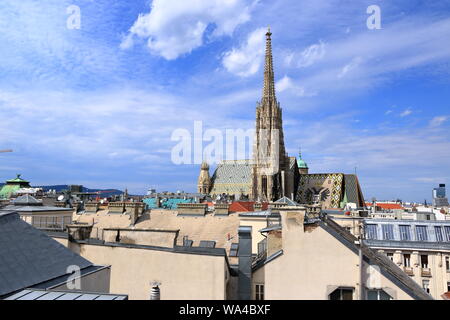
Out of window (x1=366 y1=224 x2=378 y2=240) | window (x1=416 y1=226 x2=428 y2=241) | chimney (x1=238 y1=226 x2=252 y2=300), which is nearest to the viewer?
chimney (x1=238 y1=226 x2=252 y2=300)

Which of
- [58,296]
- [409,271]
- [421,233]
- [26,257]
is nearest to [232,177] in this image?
[421,233]

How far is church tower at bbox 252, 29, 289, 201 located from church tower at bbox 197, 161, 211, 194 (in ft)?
97.8

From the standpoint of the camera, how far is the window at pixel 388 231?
33062mm

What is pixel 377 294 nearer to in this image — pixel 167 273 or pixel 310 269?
pixel 310 269

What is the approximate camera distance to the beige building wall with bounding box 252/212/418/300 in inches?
468

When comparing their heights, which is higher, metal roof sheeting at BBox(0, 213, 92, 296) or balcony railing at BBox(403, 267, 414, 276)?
metal roof sheeting at BBox(0, 213, 92, 296)

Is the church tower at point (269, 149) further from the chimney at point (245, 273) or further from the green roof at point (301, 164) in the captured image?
the chimney at point (245, 273)

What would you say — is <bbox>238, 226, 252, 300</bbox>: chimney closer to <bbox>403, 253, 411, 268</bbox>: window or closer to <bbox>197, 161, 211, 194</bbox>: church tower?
<bbox>403, 253, 411, 268</bbox>: window

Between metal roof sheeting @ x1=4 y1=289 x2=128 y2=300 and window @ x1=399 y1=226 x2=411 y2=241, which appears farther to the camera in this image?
window @ x1=399 y1=226 x2=411 y2=241

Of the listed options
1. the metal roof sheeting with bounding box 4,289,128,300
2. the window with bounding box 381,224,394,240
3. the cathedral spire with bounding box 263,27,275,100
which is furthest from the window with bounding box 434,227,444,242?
the cathedral spire with bounding box 263,27,275,100

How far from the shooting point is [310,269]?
12.2 metres

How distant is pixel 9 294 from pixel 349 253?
32.9ft

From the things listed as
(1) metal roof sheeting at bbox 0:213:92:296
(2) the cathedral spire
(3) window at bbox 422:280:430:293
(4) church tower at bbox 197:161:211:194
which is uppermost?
(2) the cathedral spire
